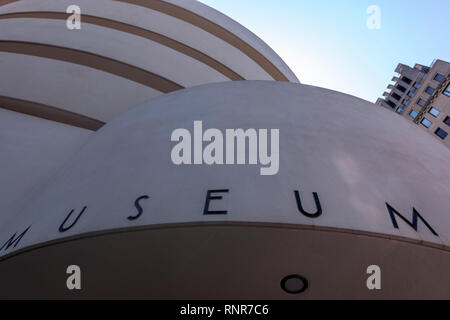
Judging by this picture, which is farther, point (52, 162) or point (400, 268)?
point (52, 162)

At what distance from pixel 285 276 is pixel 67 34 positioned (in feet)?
29.0

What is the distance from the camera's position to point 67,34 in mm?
9211

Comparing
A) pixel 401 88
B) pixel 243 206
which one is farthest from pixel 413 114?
pixel 243 206

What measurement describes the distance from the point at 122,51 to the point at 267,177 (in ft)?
24.5

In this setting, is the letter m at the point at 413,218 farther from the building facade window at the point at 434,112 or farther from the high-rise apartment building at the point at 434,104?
the building facade window at the point at 434,112

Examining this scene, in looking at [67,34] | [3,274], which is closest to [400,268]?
[3,274]

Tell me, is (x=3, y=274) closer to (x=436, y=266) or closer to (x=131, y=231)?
(x=131, y=231)

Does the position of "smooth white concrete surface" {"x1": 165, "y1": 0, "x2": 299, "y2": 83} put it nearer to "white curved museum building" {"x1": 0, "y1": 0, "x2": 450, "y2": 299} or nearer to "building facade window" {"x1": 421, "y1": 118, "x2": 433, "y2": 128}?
"white curved museum building" {"x1": 0, "y1": 0, "x2": 450, "y2": 299}

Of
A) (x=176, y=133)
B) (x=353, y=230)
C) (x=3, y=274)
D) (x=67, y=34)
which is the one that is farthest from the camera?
(x=67, y=34)

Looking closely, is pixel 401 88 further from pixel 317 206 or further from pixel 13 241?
pixel 13 241

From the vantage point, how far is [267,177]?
3146mm

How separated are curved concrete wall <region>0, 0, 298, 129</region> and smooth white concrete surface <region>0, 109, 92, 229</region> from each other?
823 mm

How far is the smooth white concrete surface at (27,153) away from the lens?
523 centimetres

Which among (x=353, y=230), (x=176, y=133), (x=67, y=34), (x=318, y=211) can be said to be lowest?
(x=353, y=230)
